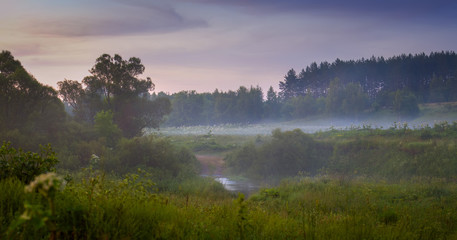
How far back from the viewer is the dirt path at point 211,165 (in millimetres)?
33344

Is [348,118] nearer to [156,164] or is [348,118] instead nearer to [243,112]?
[243,112]

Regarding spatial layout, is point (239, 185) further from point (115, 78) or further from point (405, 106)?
point (405, 106)

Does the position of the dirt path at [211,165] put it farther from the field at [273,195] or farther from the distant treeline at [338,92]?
the distant treeline at [338,92]

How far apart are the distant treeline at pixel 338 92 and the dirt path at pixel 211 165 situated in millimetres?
43049

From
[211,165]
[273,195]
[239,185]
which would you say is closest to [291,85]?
[211,165]

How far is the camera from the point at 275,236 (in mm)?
5109

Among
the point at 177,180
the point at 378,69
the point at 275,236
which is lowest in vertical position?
the point at 177,180

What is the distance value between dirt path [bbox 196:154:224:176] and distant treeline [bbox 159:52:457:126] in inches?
1695

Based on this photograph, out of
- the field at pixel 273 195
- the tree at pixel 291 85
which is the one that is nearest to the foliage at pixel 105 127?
the field at pixel 273 195

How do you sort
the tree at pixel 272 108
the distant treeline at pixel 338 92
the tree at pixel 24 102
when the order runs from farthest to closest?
the tree at pixel 272 108
the distant treeline at pixel 338 92
the tree at pixel 24 102

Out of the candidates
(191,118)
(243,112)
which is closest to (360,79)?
(243,112)

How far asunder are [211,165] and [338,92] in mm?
49136

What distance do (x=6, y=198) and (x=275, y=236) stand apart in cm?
426

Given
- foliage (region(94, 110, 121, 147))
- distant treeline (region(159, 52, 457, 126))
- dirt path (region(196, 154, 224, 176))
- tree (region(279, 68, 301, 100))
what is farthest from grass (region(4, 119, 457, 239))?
tree (region(279, 68, 301, 100))
